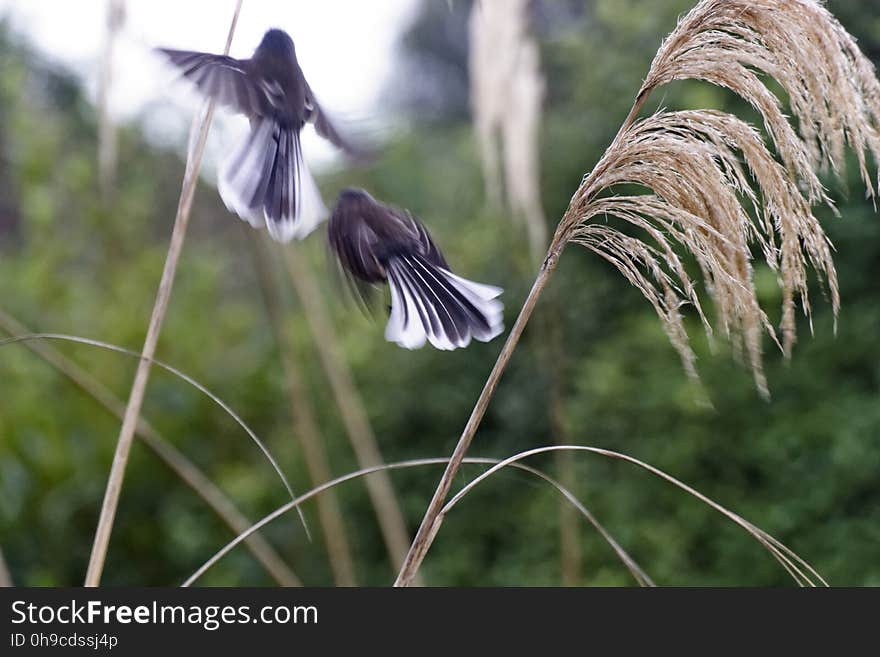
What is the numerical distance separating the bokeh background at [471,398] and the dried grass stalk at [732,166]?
170 centimetres

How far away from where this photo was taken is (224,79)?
1031mm

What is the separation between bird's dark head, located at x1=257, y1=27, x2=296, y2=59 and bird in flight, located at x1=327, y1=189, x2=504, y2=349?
17 centimetres

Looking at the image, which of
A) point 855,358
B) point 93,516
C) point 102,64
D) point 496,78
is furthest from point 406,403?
point 102,64

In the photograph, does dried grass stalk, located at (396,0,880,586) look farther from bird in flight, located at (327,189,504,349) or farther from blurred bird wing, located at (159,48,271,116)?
blurred bird wing, located at (159,48,271,116)

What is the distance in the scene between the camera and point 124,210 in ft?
14.6

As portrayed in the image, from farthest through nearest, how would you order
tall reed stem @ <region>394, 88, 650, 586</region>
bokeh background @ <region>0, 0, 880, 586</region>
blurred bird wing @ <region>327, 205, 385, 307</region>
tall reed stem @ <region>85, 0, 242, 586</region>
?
bokeh background @ <region>0, 0, 880, 586</region>
blurred bird wing @ <region>327, 205, 385, 307</region>
tall reed stem @ <region>85, 0, 242, 586</region>
tall reed stem @ <region>394, 88, 650, 586</region>

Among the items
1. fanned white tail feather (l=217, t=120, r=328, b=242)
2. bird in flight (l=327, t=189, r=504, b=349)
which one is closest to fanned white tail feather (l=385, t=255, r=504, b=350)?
bird in flight (l=327, t=189, r=504, b=349)

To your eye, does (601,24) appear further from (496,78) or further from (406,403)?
(496,78)

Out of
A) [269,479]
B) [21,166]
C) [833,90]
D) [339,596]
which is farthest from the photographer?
[21,166]

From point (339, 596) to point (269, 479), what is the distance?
275cm

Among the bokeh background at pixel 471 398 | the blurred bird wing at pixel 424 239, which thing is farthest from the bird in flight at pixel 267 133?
the bokeh background at pixel 471 398

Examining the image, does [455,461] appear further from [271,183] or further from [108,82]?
[108,82]

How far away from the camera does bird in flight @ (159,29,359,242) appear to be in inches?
40.1

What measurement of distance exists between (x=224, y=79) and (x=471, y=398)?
2678 mm
